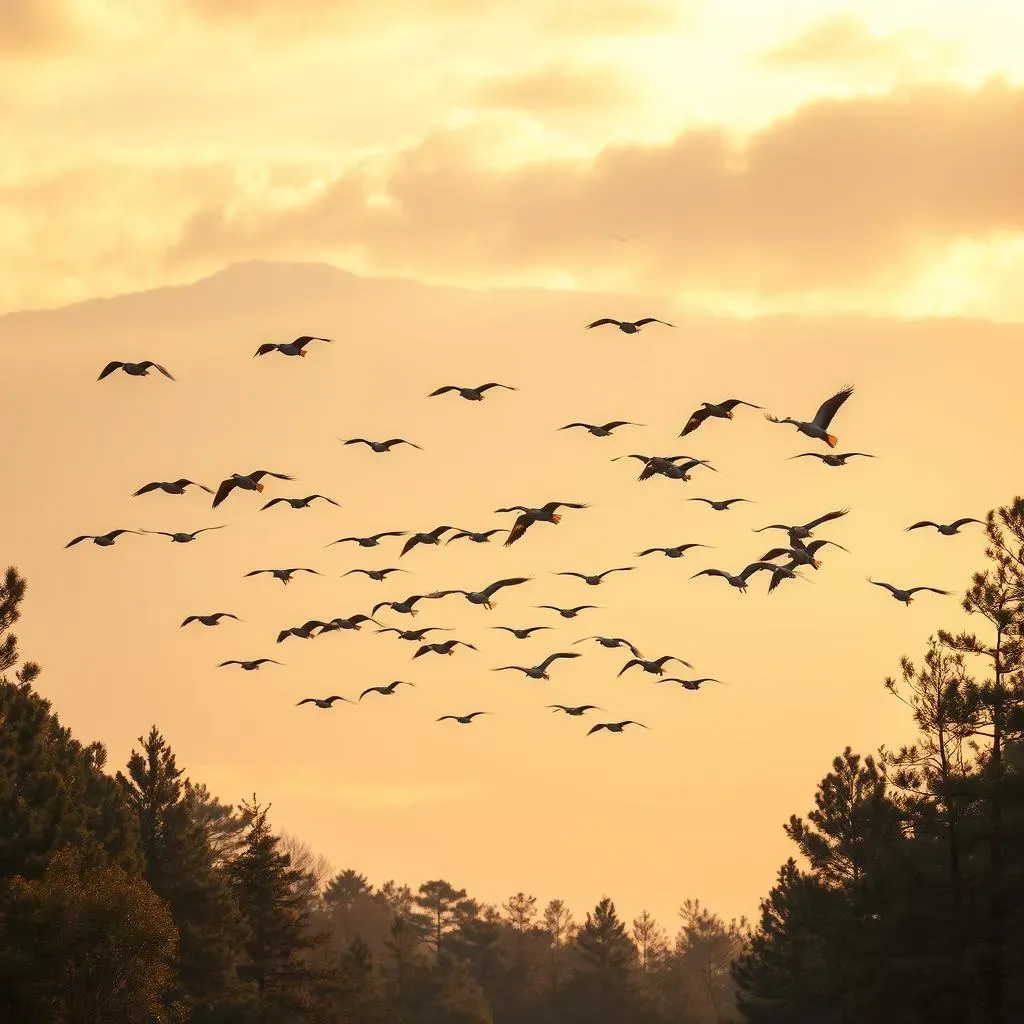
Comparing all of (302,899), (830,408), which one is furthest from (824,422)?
(302,899)

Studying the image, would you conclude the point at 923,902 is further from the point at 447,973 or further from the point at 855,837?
the point at 447,973

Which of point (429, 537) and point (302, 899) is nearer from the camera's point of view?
point (429, 537)

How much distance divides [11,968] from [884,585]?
3324cm

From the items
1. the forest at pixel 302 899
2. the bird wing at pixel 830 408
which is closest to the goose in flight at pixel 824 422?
the bird wing at pixel 830 408

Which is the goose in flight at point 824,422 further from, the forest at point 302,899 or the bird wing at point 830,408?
the forest at point 302,899

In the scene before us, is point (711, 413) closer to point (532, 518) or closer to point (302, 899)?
point (532, 518)

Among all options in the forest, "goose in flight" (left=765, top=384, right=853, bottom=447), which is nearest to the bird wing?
"goose in flight" (left=765, top=384, right=853, bottom=447)

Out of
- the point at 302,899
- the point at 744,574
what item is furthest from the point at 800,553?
the point at 302,899

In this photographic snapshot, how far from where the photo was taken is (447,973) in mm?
141125

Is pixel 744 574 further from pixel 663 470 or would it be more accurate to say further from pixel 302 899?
pixel 302 899

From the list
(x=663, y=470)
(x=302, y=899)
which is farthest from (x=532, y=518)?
(x=302, y=899)

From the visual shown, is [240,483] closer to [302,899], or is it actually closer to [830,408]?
[830,408]

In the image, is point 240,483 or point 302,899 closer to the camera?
point 240,483

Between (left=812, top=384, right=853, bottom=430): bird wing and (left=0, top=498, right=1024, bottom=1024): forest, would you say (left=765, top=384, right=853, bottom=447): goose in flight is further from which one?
(left=0, top=498, right=1024, bottom=1024): forest
